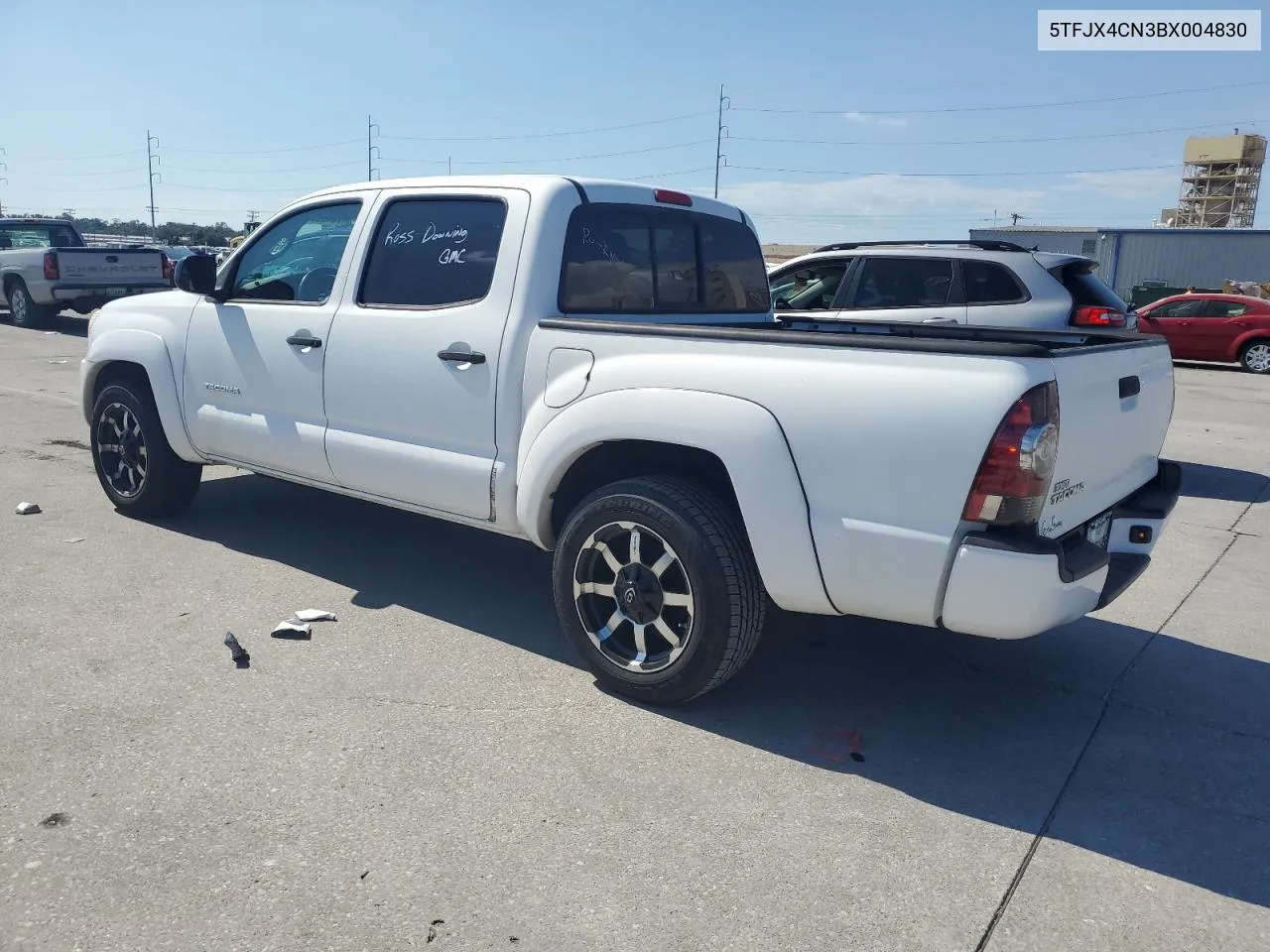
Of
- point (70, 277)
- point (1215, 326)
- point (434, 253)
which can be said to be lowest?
point (1215, 326)

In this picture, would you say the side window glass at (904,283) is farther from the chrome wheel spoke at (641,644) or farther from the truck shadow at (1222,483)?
the chrome wheel spoke at (641,644)

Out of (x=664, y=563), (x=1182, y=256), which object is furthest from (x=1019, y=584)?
(x=1182, y=256)

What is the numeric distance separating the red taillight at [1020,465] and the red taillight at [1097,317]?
18.1 feet

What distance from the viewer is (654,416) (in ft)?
12.1

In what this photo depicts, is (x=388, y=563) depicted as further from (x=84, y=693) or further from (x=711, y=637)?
(x=711, y=637)

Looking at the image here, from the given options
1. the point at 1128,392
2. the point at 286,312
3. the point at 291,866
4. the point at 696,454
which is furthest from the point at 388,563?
the point at 1128,392

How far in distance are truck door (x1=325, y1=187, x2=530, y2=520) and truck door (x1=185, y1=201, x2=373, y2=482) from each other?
16 cm

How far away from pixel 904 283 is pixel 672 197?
159 inches

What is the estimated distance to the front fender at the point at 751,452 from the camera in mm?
3445

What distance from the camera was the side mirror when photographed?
5.38 metres

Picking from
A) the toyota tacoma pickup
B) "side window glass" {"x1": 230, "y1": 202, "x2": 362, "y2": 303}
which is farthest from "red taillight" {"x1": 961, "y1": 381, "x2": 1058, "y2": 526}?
the toyota tacoma pickup

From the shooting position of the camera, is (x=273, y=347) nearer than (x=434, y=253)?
No

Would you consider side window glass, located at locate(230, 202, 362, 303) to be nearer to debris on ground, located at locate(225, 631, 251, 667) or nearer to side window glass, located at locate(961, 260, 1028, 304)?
debris on ground, located at locate(225, 631, 251, 667)

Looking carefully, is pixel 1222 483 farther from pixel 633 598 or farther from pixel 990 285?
pixel 633 598
